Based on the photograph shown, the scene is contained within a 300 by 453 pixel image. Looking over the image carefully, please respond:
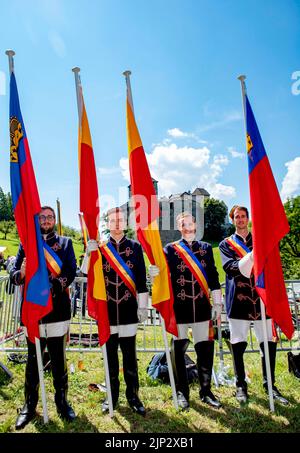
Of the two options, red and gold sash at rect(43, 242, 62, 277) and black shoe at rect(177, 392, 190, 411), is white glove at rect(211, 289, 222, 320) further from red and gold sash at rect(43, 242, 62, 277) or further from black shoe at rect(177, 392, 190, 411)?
red and gold sash at rect(43, 242, 62, 277)

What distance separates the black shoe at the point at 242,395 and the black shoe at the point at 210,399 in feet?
0.93

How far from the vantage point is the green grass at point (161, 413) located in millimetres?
3531

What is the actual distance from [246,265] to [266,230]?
1.67ft

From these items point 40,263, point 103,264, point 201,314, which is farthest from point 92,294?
point 201,314

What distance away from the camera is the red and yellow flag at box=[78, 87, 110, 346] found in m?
3.80

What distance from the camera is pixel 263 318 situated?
12.7ft

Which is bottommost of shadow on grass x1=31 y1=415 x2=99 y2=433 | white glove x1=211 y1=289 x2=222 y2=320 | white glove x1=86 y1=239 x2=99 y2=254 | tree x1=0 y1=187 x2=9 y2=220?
shadow on grass x1=31 y1=415 x2=99 y2=433

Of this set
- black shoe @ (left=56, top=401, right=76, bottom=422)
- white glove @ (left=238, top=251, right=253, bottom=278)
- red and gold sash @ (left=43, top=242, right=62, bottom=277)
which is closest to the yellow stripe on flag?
red and gold sash @ (left=43, top=242, right=62, bottom=277)

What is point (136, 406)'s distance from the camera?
390 cm

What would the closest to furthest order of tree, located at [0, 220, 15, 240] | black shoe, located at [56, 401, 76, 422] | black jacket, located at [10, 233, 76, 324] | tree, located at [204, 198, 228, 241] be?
1. black shoe, located at [56, 401, 76, 422]
2. black jacket, located at [10, 233, 76, 324]
3. tree, located at [204, 198, 228, 241]
4. tree, located at [0, 220, 15, 240]

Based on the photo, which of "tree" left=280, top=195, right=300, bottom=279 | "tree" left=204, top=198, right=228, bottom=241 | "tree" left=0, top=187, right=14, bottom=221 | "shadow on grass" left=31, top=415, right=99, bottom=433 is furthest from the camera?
"tree" left=0, top=187, right=14, bottom=221

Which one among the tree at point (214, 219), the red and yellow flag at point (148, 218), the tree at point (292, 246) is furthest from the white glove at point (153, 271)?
the tree at point (214, 219)

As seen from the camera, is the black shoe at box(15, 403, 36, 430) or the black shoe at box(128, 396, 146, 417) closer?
the black shoe at box(15, 403, 36, 430)

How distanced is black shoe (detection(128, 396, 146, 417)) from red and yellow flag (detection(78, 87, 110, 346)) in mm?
888
